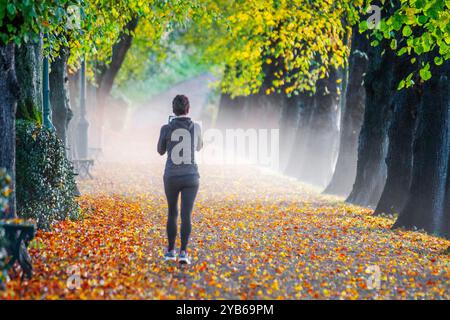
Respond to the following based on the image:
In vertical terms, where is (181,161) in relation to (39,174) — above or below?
above

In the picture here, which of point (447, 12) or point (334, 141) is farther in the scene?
point (334, 141)

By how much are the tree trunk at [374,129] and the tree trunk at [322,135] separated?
5283mm

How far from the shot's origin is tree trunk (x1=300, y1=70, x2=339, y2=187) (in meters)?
23.2

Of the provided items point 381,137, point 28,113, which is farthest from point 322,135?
point 28,113

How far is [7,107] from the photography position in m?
8.13

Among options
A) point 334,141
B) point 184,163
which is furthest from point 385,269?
point 334,141

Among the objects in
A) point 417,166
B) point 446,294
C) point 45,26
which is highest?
point 45,26

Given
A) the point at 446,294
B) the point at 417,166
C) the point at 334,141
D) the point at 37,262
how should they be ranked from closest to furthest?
the point at 446,294 → the point at 37,262 → the point at 417,166 → the point at 334,141

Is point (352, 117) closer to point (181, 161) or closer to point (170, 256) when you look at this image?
point (170, 256)

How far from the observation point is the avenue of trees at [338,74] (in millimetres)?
9984

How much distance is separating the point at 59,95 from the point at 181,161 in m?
8.72
